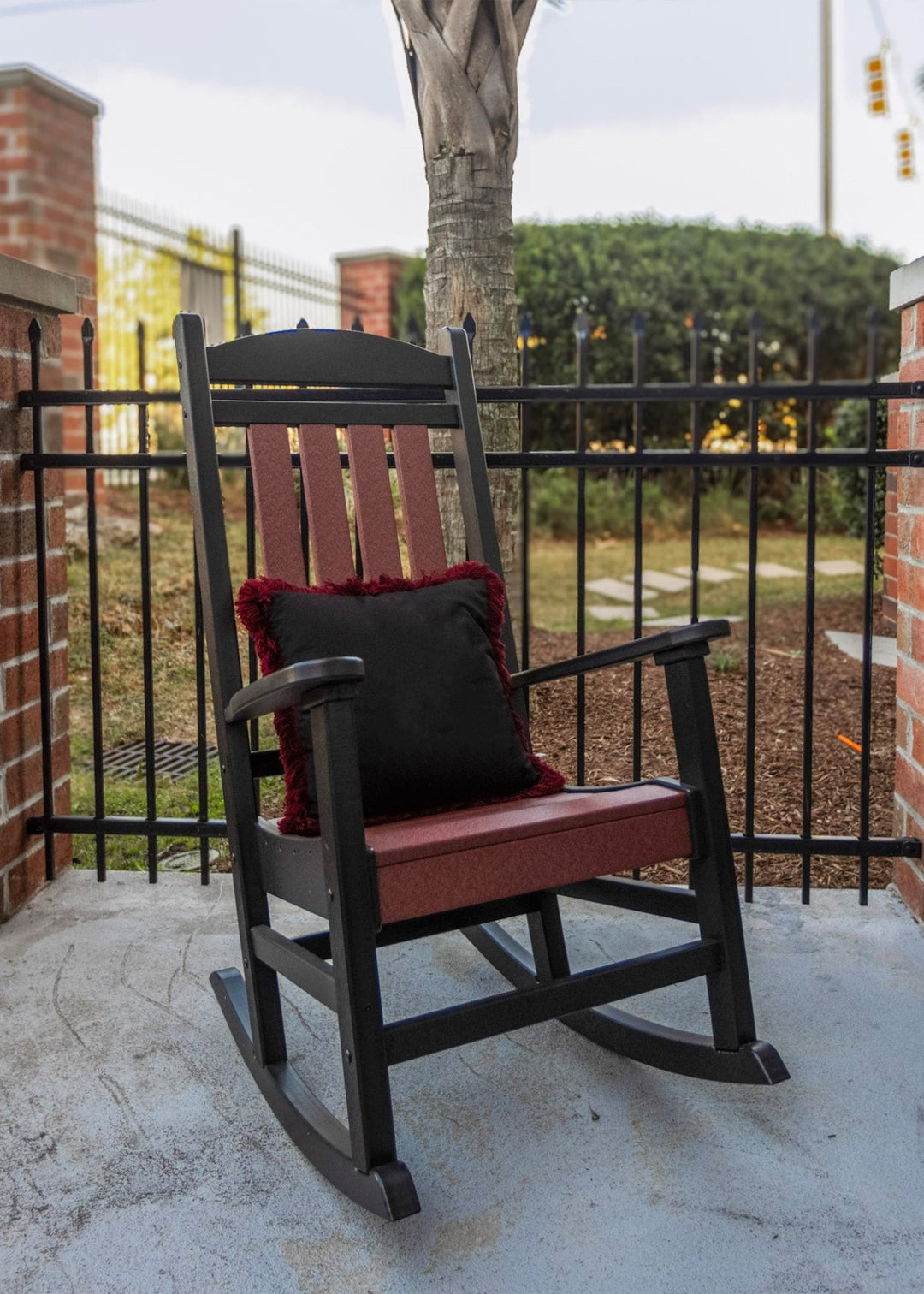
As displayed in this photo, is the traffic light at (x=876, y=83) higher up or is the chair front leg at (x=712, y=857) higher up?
the traffic light at (x=876, y=83)

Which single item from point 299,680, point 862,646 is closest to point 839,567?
point 862,646

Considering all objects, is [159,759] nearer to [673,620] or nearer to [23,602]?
[23,602]

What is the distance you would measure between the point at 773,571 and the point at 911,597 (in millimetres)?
3935

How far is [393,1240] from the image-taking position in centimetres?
142

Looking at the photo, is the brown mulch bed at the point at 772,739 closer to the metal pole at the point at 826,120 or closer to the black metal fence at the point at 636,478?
the black metal fence at the point at 636,478

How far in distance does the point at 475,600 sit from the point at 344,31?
39.0 feet

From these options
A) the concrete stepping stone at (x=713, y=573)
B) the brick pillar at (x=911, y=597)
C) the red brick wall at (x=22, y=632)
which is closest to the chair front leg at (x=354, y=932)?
the red brick wall at (x=22, y=632)

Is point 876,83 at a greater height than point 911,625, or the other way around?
point 876,83

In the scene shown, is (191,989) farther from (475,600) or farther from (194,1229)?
(475,600)

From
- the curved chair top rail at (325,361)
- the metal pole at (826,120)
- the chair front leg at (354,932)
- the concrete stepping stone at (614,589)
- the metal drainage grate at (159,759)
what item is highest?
the metal pole at (826,120)

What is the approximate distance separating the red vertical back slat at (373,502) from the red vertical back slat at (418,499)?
3 centimetres

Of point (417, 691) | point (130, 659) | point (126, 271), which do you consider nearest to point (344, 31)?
point (126, 271)

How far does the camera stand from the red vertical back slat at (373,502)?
2113 mm

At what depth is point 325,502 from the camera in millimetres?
2084
